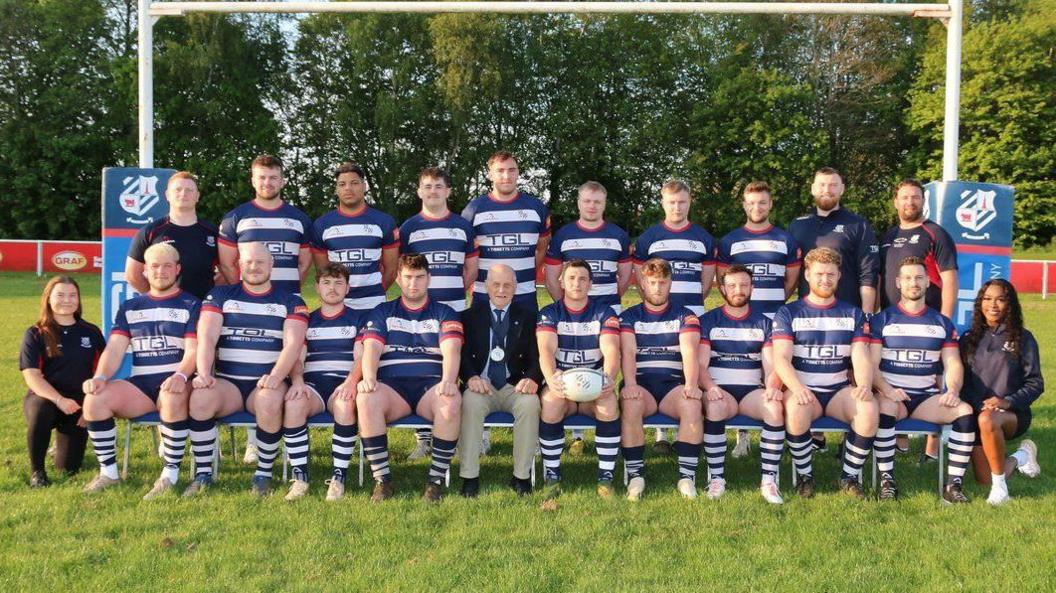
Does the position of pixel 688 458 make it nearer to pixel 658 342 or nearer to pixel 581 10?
pixel 658 342

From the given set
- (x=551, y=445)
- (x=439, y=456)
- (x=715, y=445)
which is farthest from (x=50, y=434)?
(x=715, y=445)

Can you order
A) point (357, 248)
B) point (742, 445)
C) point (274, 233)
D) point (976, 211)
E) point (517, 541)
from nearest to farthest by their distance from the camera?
1. point (517, 541)
2. point (274, 233)
3. point (357, 248)
4. point (742, 445)
5. point (976, 211)

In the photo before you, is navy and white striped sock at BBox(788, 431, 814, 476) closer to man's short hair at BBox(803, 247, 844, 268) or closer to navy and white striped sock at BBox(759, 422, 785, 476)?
navy and white striped sock at BBox(759, 422, 785, 476)

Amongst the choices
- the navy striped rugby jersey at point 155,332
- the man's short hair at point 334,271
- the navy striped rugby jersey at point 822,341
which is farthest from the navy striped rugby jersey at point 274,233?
the navy striped rugby jersey at point 822,341

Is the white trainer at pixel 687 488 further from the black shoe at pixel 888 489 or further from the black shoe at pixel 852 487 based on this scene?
the black shoe at pixel 888 489

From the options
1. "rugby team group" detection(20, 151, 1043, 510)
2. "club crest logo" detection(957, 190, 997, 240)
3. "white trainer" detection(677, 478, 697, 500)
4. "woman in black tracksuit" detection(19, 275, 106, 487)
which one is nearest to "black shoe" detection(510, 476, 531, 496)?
"rugby team group" detection(20, 151, 1043, 510)

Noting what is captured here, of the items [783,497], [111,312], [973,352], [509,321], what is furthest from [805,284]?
[111,312]

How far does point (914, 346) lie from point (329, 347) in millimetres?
3348

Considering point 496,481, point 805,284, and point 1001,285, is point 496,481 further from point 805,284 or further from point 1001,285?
point 1001,285

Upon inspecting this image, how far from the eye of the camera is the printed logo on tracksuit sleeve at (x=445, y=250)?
5445 millimetres

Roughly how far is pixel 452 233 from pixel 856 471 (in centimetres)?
279

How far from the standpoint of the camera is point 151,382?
Answer: 187 inches

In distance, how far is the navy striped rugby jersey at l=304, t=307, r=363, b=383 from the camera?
487cm

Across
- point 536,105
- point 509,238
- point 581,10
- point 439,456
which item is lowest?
point 439,456
